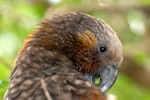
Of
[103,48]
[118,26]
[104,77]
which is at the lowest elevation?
[118,26]

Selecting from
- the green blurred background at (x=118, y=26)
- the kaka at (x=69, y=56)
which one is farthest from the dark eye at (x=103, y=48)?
the green blurred background at (x=118, y=26)

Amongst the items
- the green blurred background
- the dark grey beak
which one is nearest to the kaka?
the dark grey beak

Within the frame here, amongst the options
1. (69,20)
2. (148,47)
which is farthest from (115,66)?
(148,47)

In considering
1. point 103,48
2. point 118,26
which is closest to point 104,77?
point 103,48

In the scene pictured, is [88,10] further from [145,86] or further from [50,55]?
[50,55]

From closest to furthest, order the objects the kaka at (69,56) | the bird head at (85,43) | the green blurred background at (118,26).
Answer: the kaka at (69,56) → the bird head at (85,43) → the green blurred background at (118,26)

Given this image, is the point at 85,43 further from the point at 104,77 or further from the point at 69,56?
the point at 104,77

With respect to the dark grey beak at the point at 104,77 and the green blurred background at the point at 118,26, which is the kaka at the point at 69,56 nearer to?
the dark grey beak at the point at 104,77
